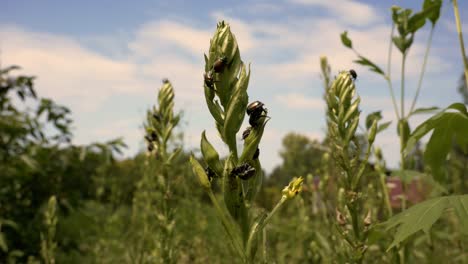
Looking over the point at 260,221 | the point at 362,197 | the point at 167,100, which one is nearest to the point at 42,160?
the point at 167,100

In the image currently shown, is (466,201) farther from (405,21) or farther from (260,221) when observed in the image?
(405,21)

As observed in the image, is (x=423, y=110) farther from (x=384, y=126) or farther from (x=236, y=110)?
(x=236, y=110)

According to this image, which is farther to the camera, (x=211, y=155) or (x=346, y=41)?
(x=346, y=41)

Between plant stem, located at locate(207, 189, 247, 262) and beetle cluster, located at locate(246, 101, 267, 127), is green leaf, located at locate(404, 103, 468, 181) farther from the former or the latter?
plant stem, located at locate(207, 189, 247, 262)

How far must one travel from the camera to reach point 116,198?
9.22 metres

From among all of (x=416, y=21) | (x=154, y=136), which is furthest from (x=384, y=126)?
(x=154, y=136)

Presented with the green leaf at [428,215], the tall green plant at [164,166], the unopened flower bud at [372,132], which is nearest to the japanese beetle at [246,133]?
the green leaf at [428,215]

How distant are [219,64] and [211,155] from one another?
34 cm

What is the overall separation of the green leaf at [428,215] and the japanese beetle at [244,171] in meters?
0.78

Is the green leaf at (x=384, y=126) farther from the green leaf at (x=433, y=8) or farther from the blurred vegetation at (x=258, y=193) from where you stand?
the green leaf at (x=433, y=8)

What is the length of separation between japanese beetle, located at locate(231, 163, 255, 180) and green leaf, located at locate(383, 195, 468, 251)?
0.78 metres

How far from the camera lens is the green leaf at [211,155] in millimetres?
1588

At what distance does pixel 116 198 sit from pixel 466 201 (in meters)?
8.20

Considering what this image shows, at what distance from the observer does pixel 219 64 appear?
61.3 inches
